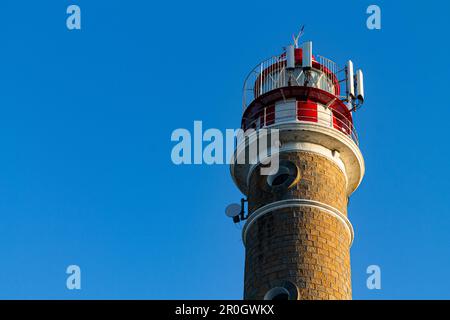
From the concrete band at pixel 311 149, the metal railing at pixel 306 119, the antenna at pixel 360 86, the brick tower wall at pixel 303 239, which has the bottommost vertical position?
the brick tower wall at pixel 303 239

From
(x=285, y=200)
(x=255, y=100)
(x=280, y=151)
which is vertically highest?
(x=255, y=100)

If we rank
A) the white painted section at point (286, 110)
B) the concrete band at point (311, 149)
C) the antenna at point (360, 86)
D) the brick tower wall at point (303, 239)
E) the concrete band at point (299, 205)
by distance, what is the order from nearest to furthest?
1. the brick tower wall at point (303, 239)
2. the concrete band at point (299, 205)
3. the concrete band at point (311, 149)
4. the white painted section at point (286, 110)
5. the antenna at point (360, 86)

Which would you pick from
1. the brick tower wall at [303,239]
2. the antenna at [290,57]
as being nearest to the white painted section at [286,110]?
the antenna at [290,57]

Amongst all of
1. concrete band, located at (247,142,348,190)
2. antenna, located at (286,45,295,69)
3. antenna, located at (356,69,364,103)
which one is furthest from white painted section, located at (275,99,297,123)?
antenna, located at (356,69,364,103)

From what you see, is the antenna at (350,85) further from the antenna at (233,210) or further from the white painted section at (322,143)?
the antenna at (233,210)

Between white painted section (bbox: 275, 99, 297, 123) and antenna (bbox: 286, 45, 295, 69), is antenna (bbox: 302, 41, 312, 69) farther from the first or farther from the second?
white painted section (bbox: 275, 99, 297, 123)

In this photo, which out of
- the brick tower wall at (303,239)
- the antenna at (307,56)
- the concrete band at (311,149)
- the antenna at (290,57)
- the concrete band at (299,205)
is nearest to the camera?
the brick tower wall at (303,239)

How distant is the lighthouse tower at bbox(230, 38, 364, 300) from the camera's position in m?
32.2

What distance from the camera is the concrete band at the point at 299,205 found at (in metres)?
33.5

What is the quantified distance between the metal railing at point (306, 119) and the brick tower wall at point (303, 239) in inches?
58.6
